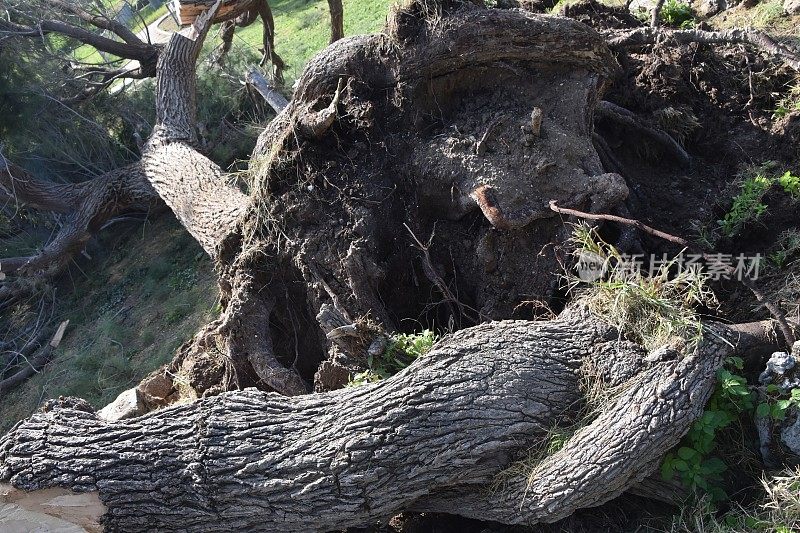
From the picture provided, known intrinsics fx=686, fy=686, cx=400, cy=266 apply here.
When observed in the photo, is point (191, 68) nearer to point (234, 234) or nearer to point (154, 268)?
point (154, 268)

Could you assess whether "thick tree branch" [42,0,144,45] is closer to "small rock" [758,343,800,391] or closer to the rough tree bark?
the rough tree bark

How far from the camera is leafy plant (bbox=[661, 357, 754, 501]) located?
118 inches

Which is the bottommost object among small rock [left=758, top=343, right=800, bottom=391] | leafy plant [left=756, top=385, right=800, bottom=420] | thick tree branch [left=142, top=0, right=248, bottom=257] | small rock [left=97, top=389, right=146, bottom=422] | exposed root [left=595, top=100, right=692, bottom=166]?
small rock [left=97, top=389, right=146, bottom=422]

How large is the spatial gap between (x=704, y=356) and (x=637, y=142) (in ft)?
8.32

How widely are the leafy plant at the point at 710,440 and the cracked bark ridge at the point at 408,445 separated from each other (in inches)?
3.2

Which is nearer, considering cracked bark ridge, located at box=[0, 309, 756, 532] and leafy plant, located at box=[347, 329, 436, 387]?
cracked bark ridge, located at box=[0, 309, 756, 532]

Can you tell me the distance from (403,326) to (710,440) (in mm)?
1973

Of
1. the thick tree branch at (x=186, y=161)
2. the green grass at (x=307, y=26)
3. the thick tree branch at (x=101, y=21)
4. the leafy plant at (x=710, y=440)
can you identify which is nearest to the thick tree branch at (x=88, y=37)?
the thick tree branch at (x=101, y=21)

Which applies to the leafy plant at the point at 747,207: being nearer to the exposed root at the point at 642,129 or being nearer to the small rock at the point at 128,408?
the exposed root at the point at 642,129

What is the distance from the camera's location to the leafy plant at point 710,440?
300 cm

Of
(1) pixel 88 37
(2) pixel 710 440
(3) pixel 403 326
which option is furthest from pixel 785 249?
(1) pixel 88 37

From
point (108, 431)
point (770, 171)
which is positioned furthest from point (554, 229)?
point (108, 431)

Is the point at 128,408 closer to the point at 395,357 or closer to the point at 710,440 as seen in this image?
the point at 395,357

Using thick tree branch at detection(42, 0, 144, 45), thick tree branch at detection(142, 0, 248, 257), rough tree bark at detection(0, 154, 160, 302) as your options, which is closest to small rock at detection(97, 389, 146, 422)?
thick tree branch at detection(142, 0, 248, 257)
